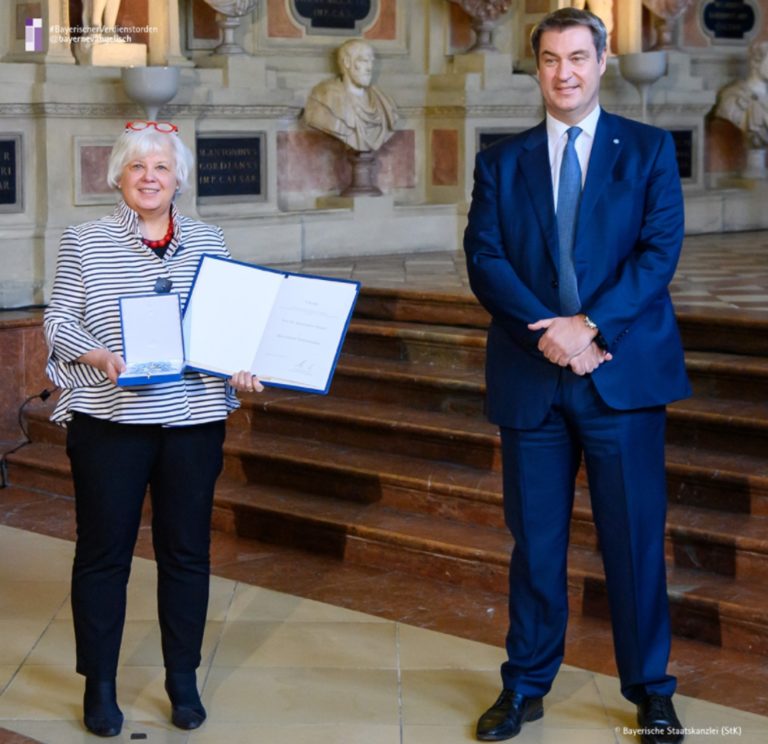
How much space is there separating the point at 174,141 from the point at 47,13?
5.03 meters

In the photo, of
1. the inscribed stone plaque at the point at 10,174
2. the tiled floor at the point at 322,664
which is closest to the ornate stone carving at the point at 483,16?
the inscribed stone plaque at the point at 10,174

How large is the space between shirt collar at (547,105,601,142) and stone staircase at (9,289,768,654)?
1.80 meters

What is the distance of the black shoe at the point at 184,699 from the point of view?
4.39 meters

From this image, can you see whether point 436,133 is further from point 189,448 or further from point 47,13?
point 189,448

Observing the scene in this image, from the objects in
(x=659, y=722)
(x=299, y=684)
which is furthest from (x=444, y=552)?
(x=659, y=722)

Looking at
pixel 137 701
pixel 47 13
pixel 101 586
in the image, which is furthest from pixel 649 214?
pixel 47 13

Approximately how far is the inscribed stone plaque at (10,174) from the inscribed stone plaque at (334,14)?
236cm

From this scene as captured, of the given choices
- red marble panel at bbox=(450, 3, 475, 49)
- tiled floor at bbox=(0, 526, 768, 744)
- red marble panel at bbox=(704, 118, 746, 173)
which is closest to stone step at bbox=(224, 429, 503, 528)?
tiled floor at bbox=(0, 526, 768, 744)

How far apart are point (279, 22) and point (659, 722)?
6.80 metres

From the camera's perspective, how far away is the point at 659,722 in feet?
13.7

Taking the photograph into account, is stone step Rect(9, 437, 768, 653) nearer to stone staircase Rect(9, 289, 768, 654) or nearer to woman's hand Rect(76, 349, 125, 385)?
stone staircase Rect(9, 289, 768, 654)

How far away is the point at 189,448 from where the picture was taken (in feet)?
13.7

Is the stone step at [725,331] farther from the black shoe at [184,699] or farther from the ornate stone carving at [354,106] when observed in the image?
the ornate stone carving at [354,106]

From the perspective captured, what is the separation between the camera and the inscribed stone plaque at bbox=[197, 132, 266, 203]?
9453mm
